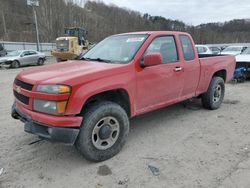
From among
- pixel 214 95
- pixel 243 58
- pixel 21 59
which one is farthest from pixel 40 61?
pixel 214 95

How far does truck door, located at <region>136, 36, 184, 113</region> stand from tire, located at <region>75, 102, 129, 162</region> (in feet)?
1.68

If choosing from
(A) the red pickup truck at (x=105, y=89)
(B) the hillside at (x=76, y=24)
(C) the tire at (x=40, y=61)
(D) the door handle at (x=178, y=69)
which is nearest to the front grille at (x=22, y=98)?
(A) the red pickup truck at (x=105, y=89)

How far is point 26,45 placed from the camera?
38.0m

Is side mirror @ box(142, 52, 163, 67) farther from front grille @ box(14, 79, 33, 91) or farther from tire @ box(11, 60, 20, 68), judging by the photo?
tire @ box(11, 60, 20, 68)

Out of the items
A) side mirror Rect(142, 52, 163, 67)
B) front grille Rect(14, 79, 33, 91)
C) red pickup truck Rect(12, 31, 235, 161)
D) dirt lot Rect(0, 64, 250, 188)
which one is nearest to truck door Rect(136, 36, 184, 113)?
red pickup truck Rect(12, 31, 235, 161)

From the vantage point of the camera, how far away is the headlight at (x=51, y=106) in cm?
346

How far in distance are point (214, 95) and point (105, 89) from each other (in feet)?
12.3

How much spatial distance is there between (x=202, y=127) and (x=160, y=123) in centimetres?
86

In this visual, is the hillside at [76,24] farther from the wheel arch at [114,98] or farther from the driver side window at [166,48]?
the wheel arch at [114,98]

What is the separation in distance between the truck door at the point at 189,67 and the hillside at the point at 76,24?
5239cm

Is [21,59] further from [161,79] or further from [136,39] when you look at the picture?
[161,79]

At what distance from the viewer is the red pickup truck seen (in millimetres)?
3506

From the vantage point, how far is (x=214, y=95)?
6625mm

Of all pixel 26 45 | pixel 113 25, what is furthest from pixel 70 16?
pixel 26 45
